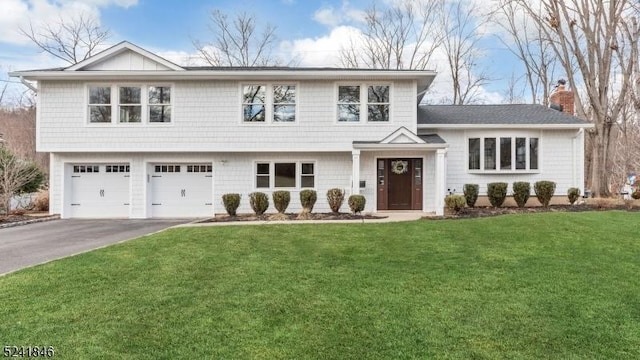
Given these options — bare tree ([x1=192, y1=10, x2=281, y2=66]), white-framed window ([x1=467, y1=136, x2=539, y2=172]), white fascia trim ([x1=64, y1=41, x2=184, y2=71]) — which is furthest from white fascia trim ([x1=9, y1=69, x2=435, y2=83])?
bare tree ([x1=192, y1=10, x2=281, y2=66])

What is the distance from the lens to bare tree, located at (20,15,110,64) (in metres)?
25.8

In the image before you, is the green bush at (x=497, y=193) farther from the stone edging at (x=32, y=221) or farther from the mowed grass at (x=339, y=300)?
the stone edging at (x=32, y=221)

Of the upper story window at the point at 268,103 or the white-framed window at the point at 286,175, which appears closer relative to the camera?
the upper story window at the point at 268,103

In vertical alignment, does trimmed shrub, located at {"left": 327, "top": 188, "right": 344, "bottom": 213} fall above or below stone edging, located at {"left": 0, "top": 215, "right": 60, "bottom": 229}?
above

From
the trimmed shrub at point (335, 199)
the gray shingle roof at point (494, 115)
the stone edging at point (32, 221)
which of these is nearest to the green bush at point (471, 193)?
the gray shingle roof at point (494, 115)

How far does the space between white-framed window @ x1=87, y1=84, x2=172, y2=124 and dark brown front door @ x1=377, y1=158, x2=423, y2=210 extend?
817cm

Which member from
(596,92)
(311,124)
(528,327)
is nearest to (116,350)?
(528,327)

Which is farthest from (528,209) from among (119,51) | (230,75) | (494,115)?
(119,51)

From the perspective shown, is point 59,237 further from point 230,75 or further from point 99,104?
point 230,75

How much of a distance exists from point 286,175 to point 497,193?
301 inches

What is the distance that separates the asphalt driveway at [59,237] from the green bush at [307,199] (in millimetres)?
4463

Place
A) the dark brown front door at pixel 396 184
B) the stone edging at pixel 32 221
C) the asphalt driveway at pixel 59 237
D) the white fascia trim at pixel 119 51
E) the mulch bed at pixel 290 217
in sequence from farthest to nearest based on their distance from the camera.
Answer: the dark brown front door at pixel 396 184 → the white fascia trim at pixel 119 51 → the mulch bed at pixel 290 217 → the stone edging at pixel 32 221 → the asphalt driveway at pixel 59 237

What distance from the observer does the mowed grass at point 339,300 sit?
3.99 meters

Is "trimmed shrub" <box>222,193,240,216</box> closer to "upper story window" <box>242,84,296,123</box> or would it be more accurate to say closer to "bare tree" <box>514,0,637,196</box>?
"upper story window" <box>242,84,296,123</box>
